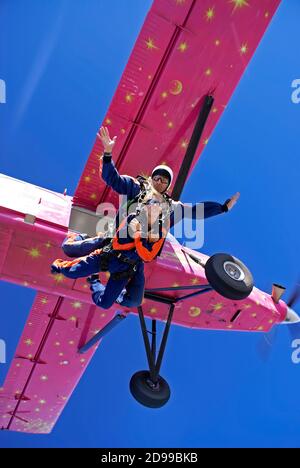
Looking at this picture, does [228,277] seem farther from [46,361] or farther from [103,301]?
[46,361]

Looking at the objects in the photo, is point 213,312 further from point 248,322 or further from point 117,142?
point 117,142

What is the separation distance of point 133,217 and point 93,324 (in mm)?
3467

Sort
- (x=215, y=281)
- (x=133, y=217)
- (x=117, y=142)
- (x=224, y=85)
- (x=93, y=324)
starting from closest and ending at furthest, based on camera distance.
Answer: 1. (x=133, y=217)
2. (x=215, y=281)
3. (x=224, y=85)
4. (x=117, y=142)
5. (x=93, y=324)

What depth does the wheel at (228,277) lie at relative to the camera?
4.82 metres

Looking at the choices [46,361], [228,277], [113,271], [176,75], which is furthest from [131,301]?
[46,361]

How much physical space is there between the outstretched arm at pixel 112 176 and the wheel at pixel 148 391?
2.58 m

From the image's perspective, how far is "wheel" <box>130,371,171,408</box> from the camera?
558cm

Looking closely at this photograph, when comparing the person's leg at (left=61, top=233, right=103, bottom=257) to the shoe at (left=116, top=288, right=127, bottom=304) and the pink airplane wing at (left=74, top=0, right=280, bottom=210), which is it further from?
the pink airplane wing at (left=74, top=0, right=280, bottom=210)

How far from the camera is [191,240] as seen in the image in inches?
266

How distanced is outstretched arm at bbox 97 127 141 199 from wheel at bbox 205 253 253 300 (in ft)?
4.06

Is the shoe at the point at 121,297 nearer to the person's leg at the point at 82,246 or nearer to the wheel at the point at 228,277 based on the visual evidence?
the person's leg at the point at 82,246

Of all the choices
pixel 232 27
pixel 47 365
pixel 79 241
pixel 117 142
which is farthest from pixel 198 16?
pixel 47 365

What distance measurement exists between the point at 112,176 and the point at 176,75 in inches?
67.0

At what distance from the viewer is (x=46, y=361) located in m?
7.83
